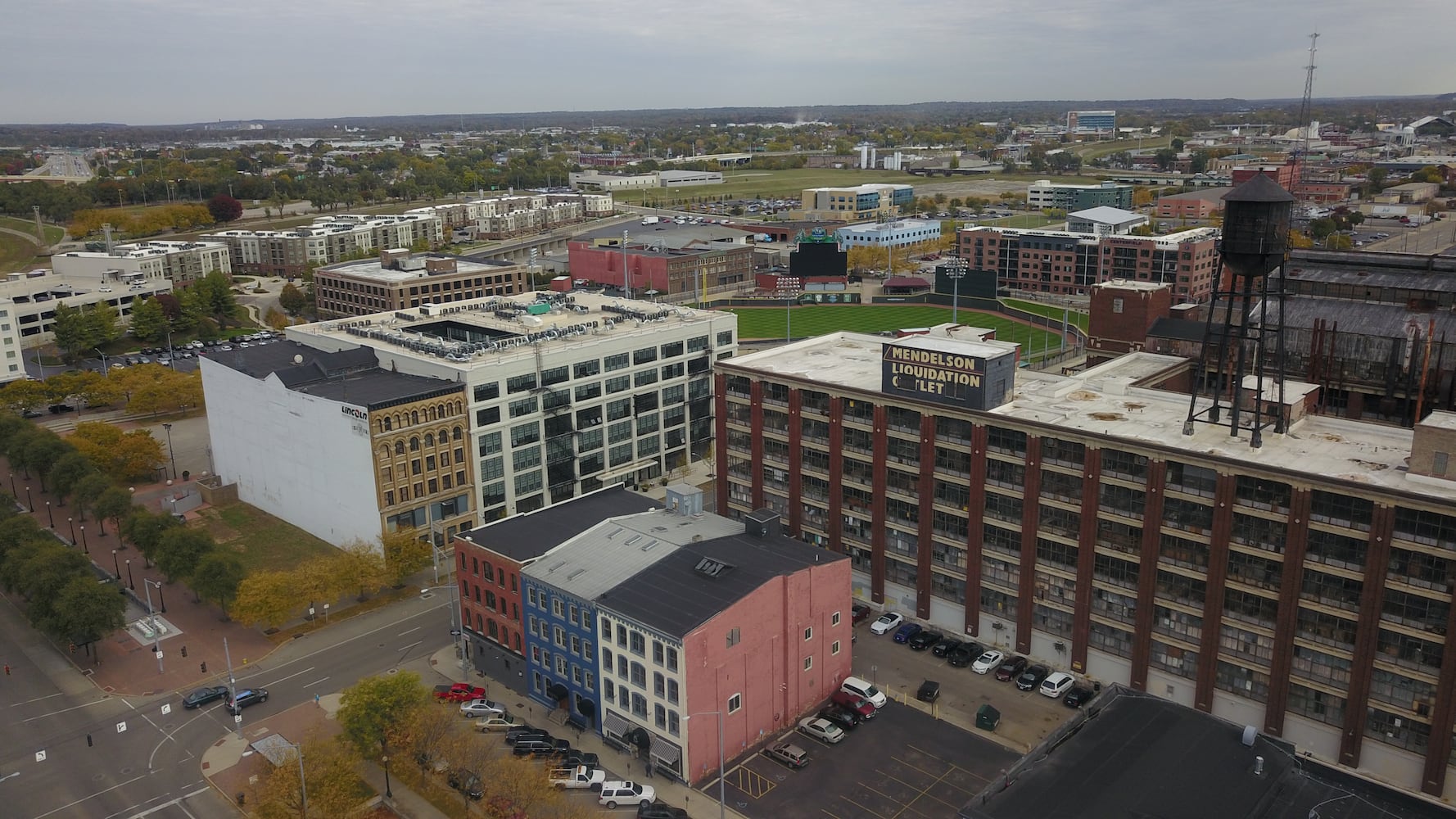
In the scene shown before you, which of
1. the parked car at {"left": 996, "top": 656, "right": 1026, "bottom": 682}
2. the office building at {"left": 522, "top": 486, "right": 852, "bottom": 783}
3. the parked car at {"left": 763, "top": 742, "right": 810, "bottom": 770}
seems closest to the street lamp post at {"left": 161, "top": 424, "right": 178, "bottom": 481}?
the office building at {"left": 522, "top": 486, "right": 852, "bottom": 783}

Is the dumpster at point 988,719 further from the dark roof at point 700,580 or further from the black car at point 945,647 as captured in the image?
the dark roof at point 700,580

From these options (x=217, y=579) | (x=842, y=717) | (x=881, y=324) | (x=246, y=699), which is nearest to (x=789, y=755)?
(x=842, y=717)

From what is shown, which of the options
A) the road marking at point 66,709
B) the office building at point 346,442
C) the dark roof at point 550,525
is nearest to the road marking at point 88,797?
the road marking at point 66,709

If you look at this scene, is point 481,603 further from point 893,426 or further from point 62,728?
point 893,426

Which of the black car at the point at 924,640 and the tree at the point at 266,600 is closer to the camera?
the black car at the point at 924,640

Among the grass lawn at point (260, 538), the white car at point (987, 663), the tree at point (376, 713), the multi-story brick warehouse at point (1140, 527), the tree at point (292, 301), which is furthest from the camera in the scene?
the tree at point (292, 301)

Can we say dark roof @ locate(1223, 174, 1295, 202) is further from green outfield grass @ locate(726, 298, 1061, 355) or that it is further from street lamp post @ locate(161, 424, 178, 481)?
green outfield grass @ locate(726, 298, 1061, 355)

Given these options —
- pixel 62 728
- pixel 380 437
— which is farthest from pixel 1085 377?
pixel 62 728

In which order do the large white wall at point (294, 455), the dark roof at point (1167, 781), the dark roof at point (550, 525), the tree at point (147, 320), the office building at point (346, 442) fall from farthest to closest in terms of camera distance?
1. the tree at point (147, 320)
2. the large white wall at point (294, 455)
3. the office building at point (346, 442)
4. the dark roof at point (550, 525)
5. the dark roof at point (1167, 781)
